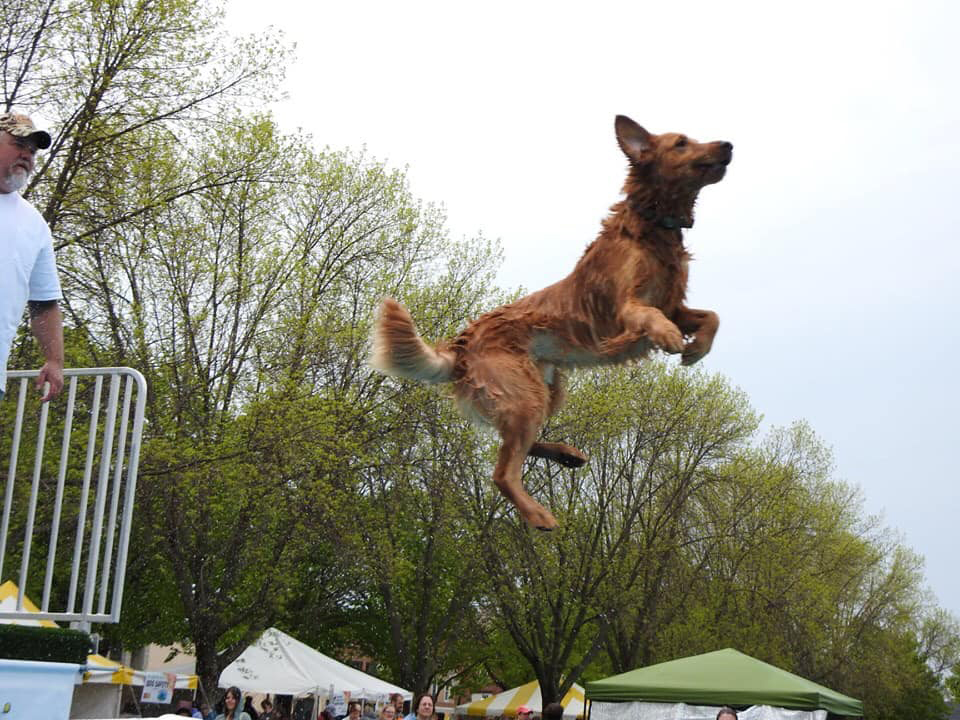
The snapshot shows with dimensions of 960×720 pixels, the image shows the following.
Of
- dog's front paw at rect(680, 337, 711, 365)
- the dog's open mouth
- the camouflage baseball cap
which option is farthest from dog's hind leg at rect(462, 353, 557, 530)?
the camouflage baseball cap

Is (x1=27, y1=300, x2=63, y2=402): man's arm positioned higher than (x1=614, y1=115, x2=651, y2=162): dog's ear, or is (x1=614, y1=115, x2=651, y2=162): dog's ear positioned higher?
(x1=614, y1=115, x2=651, y2=162): dog's ear

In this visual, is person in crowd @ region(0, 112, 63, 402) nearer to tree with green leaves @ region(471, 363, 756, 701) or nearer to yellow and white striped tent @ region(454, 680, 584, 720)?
tree with green leaves @ region(471, 363, 756, 701)

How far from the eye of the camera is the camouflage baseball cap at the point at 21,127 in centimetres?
328

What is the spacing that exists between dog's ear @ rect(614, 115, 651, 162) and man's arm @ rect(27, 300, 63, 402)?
2.02 metres

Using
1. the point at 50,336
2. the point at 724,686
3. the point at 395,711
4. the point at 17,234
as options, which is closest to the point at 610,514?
the point at 724,686

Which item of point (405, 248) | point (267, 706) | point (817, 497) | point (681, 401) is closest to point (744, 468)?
point (681, 401)

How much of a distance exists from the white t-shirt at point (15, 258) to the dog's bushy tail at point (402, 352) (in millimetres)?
1260

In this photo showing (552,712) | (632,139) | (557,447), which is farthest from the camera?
(552,712)

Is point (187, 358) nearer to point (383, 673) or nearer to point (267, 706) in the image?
point (267, 706)

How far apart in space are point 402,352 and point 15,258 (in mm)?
1447

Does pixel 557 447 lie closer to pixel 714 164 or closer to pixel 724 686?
pixel 714 164

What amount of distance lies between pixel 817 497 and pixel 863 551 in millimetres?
2521

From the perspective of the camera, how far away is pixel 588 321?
13.4ft

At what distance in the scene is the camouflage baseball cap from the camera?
3.28 metres
